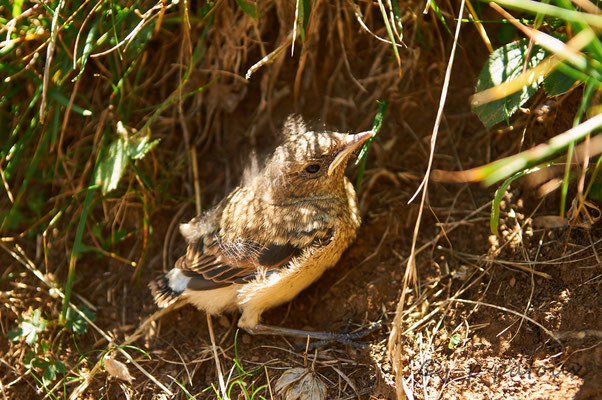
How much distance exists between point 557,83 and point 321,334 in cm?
205

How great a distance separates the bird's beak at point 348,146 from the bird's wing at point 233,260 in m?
0.45

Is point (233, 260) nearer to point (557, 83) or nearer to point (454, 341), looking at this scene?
point (454, 341)

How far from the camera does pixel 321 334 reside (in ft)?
11.1

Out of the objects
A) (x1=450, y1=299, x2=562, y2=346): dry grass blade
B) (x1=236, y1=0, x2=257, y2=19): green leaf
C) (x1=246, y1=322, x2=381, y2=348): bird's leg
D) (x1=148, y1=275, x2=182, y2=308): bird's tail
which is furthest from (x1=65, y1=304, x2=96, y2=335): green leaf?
(x1=450, y1=299, x2=562, y2=346): dry grass blade

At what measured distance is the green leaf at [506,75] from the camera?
111 inches

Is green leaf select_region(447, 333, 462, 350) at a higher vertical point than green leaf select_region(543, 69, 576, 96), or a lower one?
lower

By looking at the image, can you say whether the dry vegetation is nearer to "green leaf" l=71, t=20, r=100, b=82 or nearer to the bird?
"green leaf" l=71, t=20, r=100, b=82

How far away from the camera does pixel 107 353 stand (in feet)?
11.4

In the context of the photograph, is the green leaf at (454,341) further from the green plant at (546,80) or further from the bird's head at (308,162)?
the bird's head at (308,162)

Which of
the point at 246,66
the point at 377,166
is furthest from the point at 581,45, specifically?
the point at 246,66

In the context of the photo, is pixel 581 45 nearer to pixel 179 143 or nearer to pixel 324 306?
pixel 324 306

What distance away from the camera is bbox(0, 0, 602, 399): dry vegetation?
2.96 metres

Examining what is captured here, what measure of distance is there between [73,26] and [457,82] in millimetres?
2697

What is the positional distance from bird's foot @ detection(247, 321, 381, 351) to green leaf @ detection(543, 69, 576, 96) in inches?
67.1
